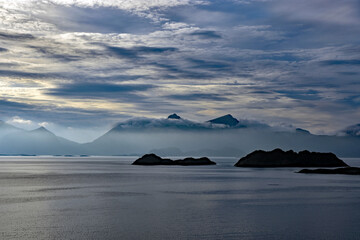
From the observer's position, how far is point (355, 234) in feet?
89.8

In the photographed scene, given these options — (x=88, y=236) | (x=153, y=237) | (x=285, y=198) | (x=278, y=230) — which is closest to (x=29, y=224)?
(x=88, y=236)

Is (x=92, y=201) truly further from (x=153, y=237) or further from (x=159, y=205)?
(x=153, y=237)

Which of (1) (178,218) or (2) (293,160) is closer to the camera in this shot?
(1) (178,218)

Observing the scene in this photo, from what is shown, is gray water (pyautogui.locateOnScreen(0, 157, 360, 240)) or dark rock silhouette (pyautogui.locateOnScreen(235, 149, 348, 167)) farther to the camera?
dark rock silhouette (pyautogui.locateOnScreen(235, 149, 348, 167))

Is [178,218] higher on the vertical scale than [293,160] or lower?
lower

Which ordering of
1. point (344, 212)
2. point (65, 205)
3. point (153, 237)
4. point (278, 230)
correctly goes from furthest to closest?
point (65, 205)
point (344, 212)
point (278, 230)
point (153, 237)

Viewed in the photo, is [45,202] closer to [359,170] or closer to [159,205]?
[159,205]

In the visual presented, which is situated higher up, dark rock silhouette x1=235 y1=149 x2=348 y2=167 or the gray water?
dark rock silhouette x1=235 y1=149 x2=348 y2=167

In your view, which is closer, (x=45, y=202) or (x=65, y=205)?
(x=65, y=205)

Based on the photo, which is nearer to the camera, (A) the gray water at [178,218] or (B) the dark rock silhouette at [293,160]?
(A) the gray water at [178,218]

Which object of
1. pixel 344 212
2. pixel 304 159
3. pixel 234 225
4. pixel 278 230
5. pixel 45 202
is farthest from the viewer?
pixel 304 159

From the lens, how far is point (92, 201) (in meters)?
46.8

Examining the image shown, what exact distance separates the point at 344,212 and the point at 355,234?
11.0 metres

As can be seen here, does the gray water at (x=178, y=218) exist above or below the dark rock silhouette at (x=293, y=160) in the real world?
below
